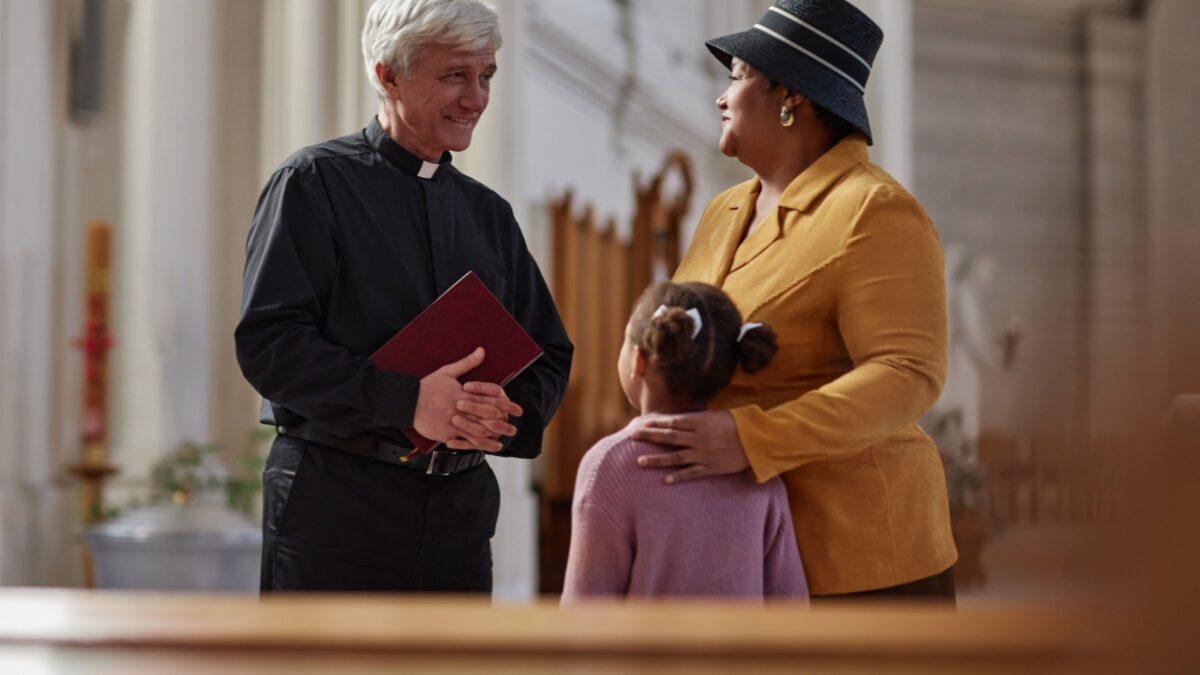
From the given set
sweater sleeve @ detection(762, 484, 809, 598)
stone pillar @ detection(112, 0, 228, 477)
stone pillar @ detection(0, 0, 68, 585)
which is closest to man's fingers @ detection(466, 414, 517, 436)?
sweater sleeve @ detection(762, 484, 809, 598)

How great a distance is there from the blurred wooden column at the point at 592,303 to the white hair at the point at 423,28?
7.12 meters

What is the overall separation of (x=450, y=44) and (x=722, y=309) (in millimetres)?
782

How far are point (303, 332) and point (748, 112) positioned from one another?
850 millimetres

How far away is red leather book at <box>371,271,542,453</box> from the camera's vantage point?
2.36m

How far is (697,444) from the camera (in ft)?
6.87

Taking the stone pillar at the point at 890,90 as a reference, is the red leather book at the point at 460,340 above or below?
below

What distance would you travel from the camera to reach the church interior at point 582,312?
34cm

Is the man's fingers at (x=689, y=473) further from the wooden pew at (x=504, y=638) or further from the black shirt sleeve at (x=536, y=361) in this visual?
the wooden pew at (x=504, y=638)

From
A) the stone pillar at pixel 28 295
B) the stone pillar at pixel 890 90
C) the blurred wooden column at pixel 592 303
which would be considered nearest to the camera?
the stone pillar at pixel 28 295

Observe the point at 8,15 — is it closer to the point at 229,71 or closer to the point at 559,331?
the point at 229,71

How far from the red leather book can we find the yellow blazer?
1.27 ft

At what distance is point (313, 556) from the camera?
244 centimetres

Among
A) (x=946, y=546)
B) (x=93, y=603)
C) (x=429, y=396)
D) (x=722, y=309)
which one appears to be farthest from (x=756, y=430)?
(x=93, y=603)

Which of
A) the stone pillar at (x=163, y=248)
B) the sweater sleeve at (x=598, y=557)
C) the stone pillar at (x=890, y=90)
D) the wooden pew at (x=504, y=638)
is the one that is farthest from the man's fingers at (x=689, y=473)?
the stone pillar at (x=890, y=90)
